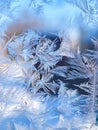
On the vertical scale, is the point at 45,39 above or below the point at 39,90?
above

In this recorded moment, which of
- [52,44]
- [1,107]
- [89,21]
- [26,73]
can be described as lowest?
[1,107]

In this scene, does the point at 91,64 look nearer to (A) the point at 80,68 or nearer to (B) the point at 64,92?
(A) the point at 80,68

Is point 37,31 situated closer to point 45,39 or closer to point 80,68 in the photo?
point 45,39

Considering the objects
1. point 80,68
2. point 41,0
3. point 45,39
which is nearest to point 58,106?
point 80,68

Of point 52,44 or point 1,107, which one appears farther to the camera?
point 1,107

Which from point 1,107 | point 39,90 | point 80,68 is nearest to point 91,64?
point 80,68

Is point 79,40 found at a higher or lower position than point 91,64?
higher
